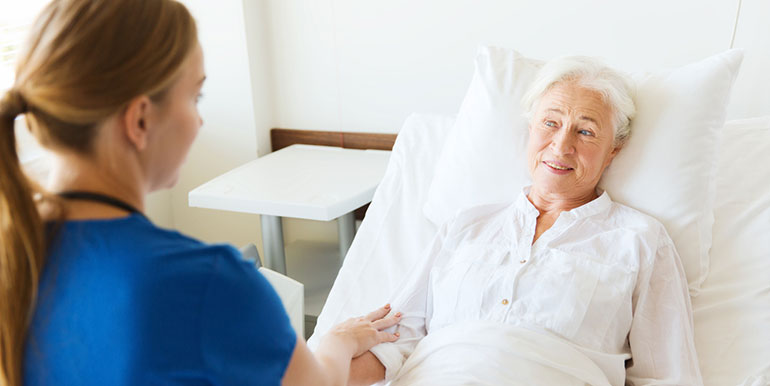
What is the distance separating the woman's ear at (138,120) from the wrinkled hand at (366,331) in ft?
2.16

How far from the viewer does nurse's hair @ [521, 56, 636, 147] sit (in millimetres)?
1509

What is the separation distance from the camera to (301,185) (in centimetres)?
211

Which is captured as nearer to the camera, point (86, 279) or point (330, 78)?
point (86, 279)

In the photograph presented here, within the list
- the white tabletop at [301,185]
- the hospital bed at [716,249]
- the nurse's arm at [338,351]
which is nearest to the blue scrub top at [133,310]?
the nurse's arm at [338,351]

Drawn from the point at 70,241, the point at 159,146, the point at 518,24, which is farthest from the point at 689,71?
the point at 70,241

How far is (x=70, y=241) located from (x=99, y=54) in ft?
0.66

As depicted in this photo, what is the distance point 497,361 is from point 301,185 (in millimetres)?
1018

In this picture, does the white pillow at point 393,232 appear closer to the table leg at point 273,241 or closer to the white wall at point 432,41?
the white wall at point 432,41

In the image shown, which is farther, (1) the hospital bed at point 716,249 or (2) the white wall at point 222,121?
(2) the white wall at point 222,121

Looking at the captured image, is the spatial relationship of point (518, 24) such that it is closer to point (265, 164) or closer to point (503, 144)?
point (503, 144)

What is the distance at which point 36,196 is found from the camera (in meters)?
0.82

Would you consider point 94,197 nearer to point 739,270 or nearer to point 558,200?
point 558,200

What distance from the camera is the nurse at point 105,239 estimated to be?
737 mm

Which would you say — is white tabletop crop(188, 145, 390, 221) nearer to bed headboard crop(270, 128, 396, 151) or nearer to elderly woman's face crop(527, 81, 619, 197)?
bed headboard crop(270, 128, 396, 151)
